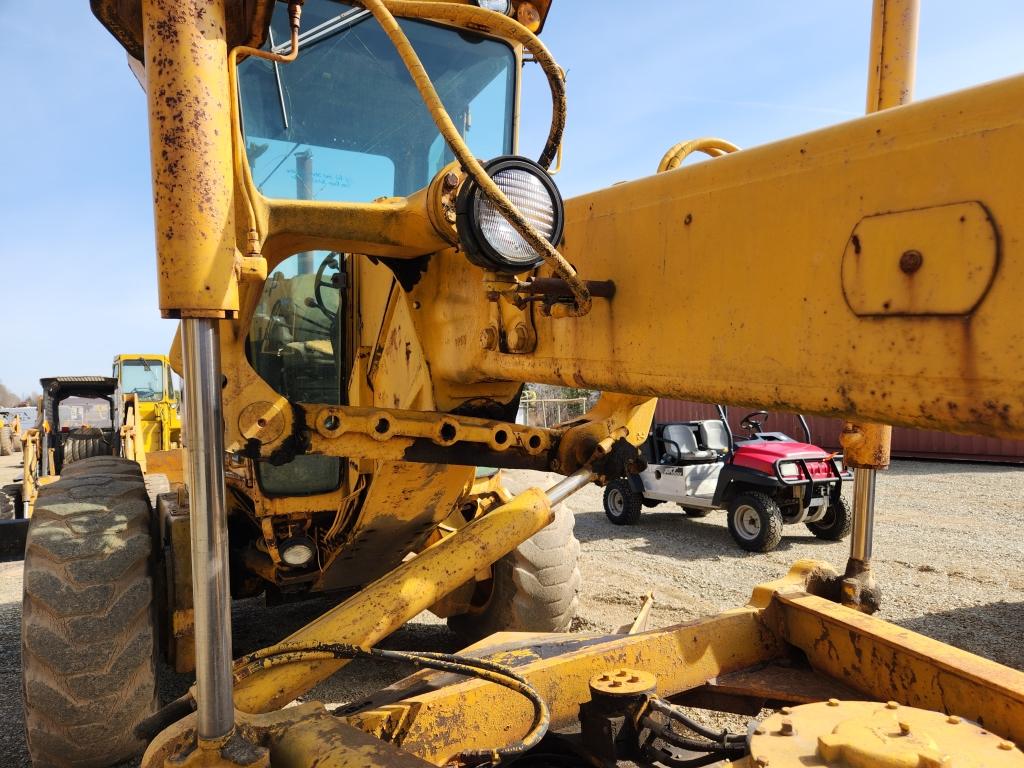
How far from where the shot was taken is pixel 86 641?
2.53m

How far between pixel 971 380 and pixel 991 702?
4.62 ft

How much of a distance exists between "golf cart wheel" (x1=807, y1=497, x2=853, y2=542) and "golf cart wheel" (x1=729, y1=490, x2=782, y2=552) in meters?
0.78

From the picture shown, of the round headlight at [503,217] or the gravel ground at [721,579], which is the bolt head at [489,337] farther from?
the gravel ground at [721,579]

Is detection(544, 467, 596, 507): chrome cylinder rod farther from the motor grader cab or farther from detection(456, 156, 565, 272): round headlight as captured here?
the motor grader cab

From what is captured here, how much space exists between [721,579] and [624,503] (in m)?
2.77

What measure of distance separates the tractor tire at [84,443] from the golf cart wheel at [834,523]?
874 centimetres

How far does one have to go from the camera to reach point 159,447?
1304 cm

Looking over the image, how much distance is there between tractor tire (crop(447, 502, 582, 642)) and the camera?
3816mm

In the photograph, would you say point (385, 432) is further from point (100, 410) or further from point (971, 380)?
point (100, 410)

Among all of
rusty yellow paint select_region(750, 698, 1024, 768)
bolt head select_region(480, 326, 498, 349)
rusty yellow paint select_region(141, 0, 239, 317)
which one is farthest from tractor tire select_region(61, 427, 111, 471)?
rusty yellow paint select_region(750, 698, 1024, 768)

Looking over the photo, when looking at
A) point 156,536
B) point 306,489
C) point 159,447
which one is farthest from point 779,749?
point 159,447

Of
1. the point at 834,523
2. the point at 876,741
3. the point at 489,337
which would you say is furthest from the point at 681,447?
the point at 876,741

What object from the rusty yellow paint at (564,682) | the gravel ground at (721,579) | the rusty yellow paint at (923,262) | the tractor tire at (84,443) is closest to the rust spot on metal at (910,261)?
the rusty yellow paint at (923,262)

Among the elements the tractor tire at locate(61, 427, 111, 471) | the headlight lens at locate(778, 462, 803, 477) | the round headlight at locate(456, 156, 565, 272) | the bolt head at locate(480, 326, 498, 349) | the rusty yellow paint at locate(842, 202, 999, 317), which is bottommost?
the tractor tire at locate(61, 427, 111, 471)
